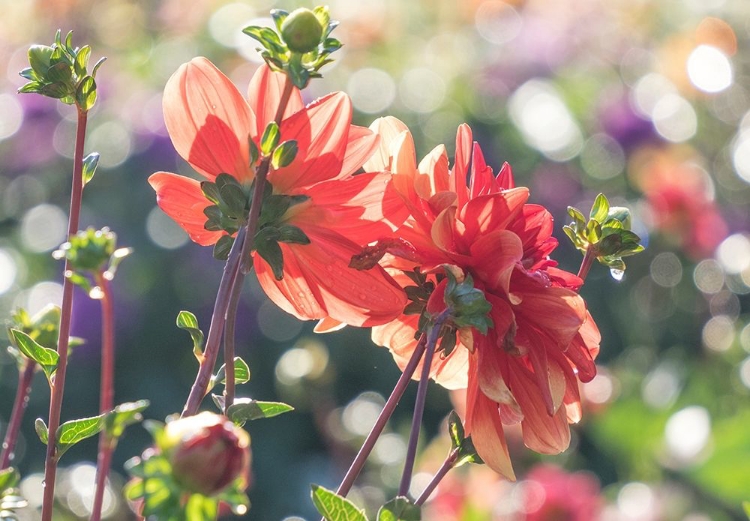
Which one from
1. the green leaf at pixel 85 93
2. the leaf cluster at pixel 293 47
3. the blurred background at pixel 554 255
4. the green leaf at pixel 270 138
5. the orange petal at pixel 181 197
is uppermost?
the leaf cluster at pixel 293 47

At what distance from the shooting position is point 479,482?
1129mm

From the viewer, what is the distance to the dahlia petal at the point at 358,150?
1.49 ft

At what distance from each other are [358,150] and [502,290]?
0.31 ft

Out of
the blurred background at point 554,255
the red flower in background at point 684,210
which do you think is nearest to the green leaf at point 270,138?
the blurred background at point 554,255

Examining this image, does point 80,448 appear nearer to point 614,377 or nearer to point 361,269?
point 614,377

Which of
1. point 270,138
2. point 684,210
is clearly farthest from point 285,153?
point 684,210

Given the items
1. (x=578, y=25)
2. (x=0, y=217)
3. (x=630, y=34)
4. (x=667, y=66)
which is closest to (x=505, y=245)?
(x=0, y=217)

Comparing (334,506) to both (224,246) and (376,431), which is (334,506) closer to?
(376,431)

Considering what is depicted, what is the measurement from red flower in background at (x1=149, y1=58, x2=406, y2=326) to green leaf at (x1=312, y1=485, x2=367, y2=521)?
0.11 m

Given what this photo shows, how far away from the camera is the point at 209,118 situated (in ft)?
1.45

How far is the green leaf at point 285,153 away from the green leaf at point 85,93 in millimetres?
85

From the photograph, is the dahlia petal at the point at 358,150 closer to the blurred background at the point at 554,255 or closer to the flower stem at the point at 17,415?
the flower stem at the point at 17,415

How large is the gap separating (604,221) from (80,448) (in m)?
1.33

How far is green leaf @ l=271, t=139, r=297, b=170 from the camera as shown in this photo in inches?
15.2
